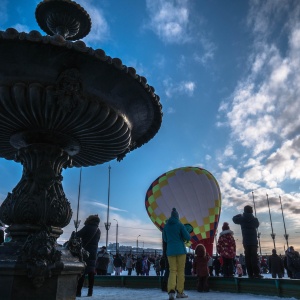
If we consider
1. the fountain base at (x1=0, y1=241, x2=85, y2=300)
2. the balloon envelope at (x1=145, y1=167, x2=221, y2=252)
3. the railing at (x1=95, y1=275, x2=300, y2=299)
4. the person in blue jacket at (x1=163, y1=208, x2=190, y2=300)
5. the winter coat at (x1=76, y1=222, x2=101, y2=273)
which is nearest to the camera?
the fountain base at (x1=0, y1=241, x2=85, y2=300)

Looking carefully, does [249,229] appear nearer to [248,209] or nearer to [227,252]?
[248,209]

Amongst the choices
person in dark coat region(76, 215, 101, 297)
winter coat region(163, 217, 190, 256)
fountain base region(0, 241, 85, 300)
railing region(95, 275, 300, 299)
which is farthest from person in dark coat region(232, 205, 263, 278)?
fountain base region(0, 241, 85, 300)

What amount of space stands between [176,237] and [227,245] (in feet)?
12.0

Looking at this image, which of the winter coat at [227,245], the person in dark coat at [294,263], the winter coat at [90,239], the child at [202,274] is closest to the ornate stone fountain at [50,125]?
the winter coat at [90,239]

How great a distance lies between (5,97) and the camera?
3.82 meters

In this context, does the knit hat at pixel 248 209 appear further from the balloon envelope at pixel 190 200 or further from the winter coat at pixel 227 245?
the balloon envelope at pixel 190 200

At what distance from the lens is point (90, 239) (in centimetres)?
622

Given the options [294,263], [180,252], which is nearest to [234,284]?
[180,252]

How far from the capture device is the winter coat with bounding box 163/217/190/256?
5.50 metres

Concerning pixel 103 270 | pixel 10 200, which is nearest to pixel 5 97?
pixel 10 200

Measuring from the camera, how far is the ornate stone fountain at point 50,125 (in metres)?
3.67

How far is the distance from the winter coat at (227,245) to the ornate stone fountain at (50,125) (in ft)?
16.8

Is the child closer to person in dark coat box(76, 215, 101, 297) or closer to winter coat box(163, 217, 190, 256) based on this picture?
winter coat box(163, 217, 190, 256)

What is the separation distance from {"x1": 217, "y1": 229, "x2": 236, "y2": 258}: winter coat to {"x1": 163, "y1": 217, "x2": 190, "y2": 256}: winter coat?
136 inches
